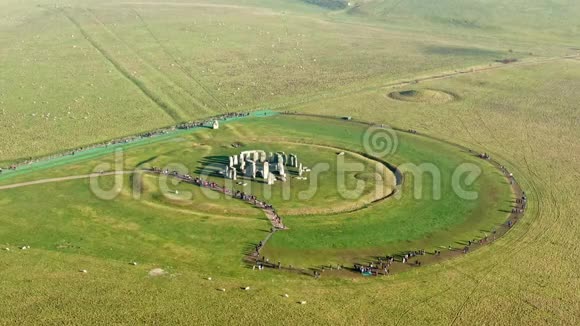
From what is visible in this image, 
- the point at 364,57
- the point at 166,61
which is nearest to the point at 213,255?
the point at 166,61

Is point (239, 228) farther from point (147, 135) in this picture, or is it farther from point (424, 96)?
point (424, 96)

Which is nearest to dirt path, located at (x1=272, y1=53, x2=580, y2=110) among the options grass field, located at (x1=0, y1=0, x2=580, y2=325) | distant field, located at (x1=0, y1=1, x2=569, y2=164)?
grass field, located at (x1=0, y1=0, x2=580, y2=325)

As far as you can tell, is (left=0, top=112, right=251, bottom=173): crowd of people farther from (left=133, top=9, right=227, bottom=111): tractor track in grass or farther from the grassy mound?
the grassy mound

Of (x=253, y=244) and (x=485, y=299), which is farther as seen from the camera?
(x=253, y=244)

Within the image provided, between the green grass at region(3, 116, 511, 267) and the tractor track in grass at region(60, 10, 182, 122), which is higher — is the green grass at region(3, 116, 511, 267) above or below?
below

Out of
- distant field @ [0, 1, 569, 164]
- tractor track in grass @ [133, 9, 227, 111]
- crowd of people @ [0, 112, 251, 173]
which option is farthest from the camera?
tractor track in grass @ [133, 9, 227, 111]

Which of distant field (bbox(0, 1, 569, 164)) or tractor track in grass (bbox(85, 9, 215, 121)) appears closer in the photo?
distant field (bbox(0, 1, 569, 164))

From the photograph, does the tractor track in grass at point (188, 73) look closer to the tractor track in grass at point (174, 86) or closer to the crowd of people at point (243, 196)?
the tractor track in grass at point (174, 86)

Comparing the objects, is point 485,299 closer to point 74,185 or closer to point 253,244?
point 253,244

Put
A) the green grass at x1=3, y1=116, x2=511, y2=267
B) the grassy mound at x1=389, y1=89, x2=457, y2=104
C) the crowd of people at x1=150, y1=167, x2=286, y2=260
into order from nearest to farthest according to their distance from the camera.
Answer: the green grass at x1=3, y1=116, x2=511, y2=267 < the crowd of people at x1=150, y1=167, x2=286, y2=260 < the grassy mound at x1=389, y1=89, x2=457, y2=104
